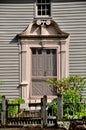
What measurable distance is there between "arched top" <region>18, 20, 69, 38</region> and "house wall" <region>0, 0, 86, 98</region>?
0.88 ft

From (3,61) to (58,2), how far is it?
4292 mm

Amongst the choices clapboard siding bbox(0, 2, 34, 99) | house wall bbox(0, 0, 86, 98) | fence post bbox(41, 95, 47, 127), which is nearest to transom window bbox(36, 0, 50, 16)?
house wall bbox(0, 0, 86, 98)

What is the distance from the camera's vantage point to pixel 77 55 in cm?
2111

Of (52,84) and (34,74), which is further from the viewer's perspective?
(34,74)

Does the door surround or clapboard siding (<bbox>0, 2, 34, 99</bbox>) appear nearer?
the door surround

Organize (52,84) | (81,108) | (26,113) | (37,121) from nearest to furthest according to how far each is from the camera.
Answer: (37,121) < (81,108) < (26,113) < (52,84)

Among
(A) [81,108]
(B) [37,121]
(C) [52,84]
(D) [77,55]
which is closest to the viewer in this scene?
(B) [37,121]

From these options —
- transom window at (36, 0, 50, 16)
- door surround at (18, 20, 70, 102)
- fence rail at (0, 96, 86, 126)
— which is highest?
transom window at (36, 0, 50, 16)

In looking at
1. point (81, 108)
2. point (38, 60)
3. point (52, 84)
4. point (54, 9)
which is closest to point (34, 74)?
point (38, 60)

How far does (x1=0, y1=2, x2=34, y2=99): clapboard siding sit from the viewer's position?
21.2m

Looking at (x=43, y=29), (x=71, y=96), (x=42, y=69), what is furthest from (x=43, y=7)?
(x=71, y=96)

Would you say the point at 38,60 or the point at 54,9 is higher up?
the point at 54,9

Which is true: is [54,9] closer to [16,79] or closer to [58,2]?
[58,2]

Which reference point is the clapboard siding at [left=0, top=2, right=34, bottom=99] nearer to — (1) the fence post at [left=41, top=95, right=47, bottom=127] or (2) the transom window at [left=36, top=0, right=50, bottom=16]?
(2) the transom window at [left=36, top=0, right=50, bottom=16]
